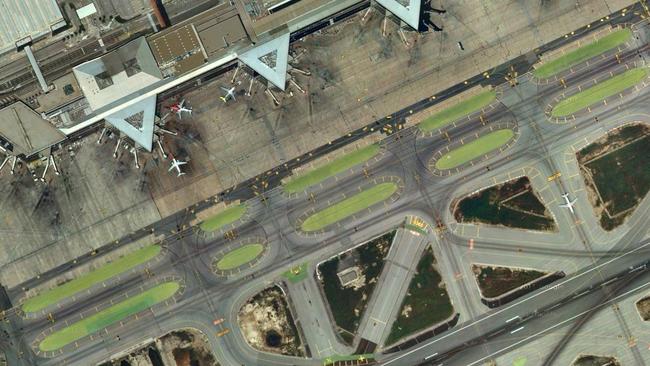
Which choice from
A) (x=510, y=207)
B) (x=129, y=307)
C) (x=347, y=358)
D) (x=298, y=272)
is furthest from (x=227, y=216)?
(x=510, y=207)

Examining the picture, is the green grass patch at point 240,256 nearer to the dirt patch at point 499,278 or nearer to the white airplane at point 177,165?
the white airplane at point 177,165

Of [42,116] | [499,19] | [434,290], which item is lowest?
[434,290]

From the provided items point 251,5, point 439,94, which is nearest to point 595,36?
point 439,94

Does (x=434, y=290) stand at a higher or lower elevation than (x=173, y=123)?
lower

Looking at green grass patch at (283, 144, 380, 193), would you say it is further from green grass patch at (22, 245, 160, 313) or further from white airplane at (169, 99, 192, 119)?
green grass patch at (22, 245, 160, 313)

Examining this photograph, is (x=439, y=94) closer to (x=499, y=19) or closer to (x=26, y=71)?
(x=499, y=19)

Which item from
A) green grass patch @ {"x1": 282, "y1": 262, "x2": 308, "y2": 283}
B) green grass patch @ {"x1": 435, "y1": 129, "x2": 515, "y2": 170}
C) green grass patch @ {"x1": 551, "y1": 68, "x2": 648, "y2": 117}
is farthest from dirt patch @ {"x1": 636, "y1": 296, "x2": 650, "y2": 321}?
green grass patch @ {"x1": 282, "y1": 262, "x2": 308, "y2": 283}
